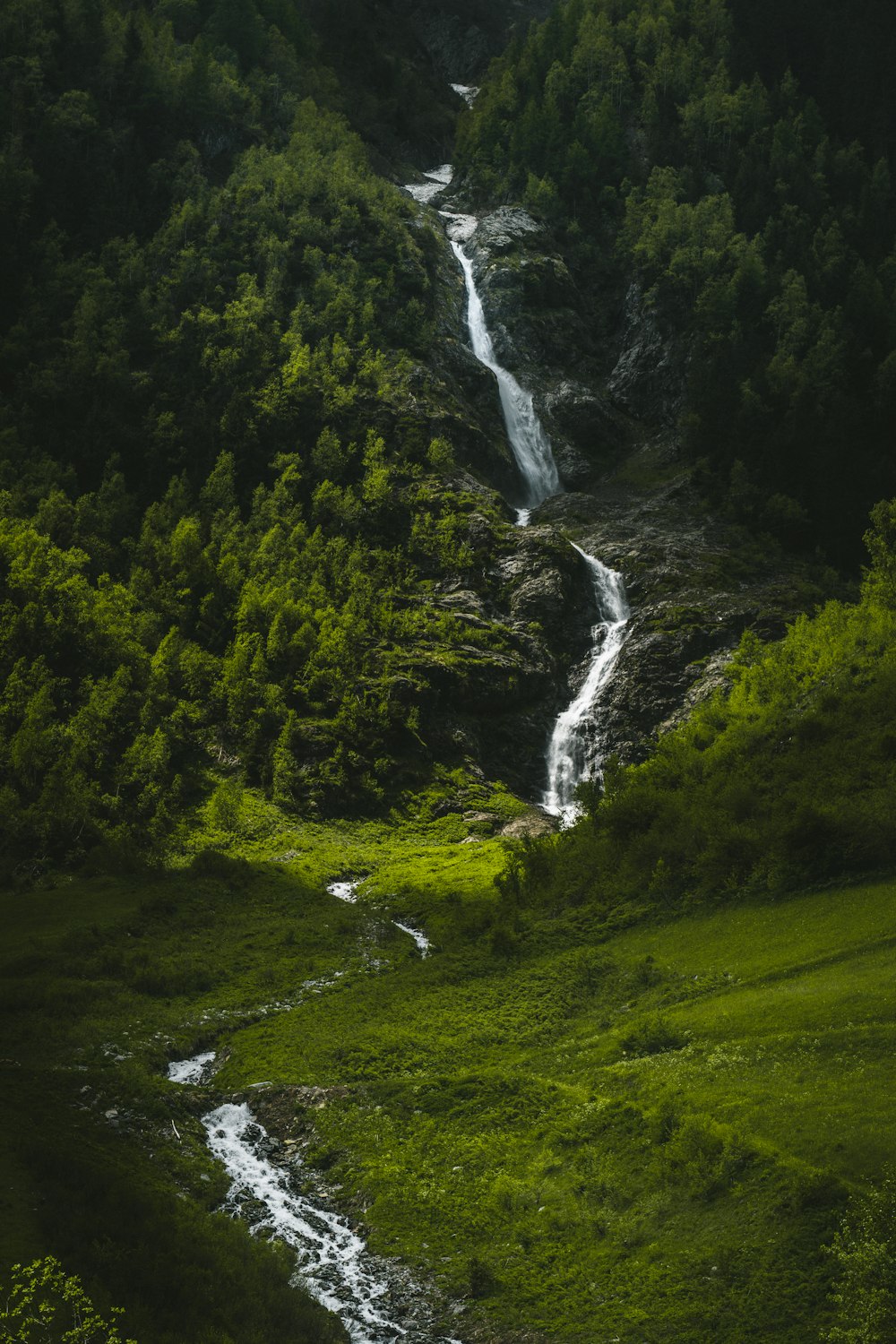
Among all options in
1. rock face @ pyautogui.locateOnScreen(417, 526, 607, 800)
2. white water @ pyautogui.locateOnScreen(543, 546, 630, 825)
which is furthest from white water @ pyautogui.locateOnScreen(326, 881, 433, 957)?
rock face @ pyautogui.locateOnScreen(417, 526, 607, 800)

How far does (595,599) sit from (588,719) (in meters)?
14.5

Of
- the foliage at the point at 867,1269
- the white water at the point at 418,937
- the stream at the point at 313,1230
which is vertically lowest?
the white water at the point at 418,937

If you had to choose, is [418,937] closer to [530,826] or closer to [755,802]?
[755,802]

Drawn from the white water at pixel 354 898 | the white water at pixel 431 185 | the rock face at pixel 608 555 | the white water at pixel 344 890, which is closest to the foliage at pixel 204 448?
the rock face at pixel 608 555

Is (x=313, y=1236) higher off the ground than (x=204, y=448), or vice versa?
(x=204, y=448)

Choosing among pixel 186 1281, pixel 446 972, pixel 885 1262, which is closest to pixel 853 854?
pixel 446 972

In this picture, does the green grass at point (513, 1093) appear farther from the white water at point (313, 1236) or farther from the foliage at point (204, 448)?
the foliage at point (204, 448)

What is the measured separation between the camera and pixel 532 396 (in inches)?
4739

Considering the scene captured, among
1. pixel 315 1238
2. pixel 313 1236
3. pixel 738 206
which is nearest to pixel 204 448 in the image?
pixel 738 206

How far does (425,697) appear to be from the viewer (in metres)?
76.1

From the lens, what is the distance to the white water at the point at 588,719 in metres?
75.1

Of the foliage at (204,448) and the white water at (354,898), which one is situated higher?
the foliage at (204,448)

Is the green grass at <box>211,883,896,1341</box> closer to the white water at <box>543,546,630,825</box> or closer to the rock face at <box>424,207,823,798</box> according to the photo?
the white water at <box>543,546,630,825</box>

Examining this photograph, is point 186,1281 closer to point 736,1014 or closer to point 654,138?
point 736,1014
